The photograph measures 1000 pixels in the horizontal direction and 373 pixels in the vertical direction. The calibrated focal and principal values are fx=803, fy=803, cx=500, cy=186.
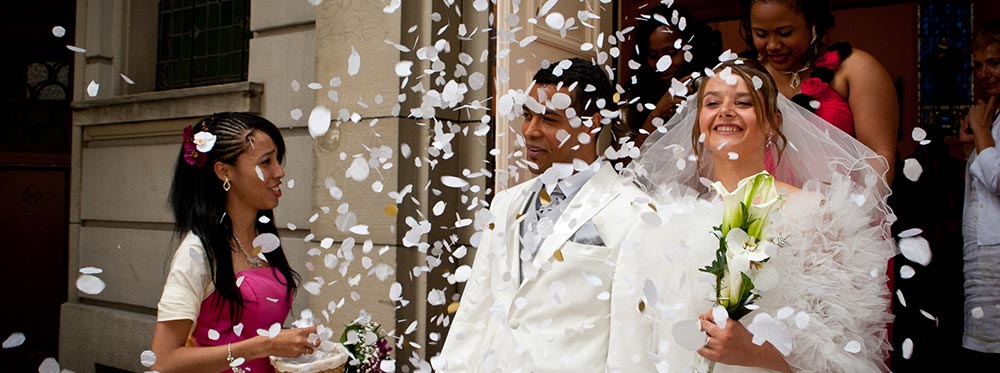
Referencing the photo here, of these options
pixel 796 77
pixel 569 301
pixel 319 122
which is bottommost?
pixel 569 301

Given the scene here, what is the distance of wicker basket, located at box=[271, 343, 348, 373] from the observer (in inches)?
99.3

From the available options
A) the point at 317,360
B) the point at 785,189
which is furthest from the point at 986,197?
the point at 317,360

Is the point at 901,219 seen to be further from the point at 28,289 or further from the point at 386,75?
the point at 28,289

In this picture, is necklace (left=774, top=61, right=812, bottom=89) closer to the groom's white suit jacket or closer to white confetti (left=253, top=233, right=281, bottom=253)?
the groom's white suit jacket

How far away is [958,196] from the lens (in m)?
4.42

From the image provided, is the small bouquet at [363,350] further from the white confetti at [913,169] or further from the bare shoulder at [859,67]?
the bare shoulder at [859,67]

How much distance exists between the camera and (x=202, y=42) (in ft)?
20.5

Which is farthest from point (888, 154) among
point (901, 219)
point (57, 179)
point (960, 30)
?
point (57, 179)

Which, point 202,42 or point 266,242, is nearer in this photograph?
point 266,242

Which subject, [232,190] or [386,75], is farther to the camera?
[386,75]

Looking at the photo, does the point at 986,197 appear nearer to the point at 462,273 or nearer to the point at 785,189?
the point at 785,189

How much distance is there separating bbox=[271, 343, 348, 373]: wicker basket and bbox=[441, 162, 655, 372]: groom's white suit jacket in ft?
1.20

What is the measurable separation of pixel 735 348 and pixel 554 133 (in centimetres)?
96

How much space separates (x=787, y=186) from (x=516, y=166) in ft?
6.61
